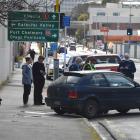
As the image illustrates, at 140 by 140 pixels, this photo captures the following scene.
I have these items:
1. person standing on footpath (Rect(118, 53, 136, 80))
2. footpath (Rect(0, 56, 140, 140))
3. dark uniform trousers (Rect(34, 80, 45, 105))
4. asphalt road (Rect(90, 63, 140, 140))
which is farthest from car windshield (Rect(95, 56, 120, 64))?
asphalt road (Rect(90, 63, 140, 140))

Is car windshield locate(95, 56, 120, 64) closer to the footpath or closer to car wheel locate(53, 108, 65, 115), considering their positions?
the footpath

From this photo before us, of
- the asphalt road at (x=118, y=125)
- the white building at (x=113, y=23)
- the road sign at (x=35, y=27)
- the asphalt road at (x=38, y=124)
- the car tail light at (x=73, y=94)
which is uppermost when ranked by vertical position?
the white building at (x=113, y=23)

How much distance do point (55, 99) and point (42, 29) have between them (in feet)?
23.9

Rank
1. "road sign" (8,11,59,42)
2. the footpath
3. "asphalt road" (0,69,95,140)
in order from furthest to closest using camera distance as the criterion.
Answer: "road sign" (8,11,59,42), the footpath, "asphalt road" (0,69,95,140)

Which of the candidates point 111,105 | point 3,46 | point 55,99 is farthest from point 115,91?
point 3,46

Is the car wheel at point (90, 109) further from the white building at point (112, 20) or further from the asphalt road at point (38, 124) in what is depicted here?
the white building at point (112, 20)

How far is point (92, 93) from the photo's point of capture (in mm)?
17984

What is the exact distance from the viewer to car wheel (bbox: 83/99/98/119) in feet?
58.9

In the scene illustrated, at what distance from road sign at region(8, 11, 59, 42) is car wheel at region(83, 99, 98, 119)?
22.5 feet

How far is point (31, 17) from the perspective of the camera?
943 inches

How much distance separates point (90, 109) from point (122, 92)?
1.25 meters

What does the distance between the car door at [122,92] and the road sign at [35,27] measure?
6313mm

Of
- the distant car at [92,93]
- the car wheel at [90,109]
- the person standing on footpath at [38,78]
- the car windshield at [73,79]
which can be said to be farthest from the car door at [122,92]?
the person standing on footpath at [38,78]

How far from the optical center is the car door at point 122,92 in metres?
18.5
